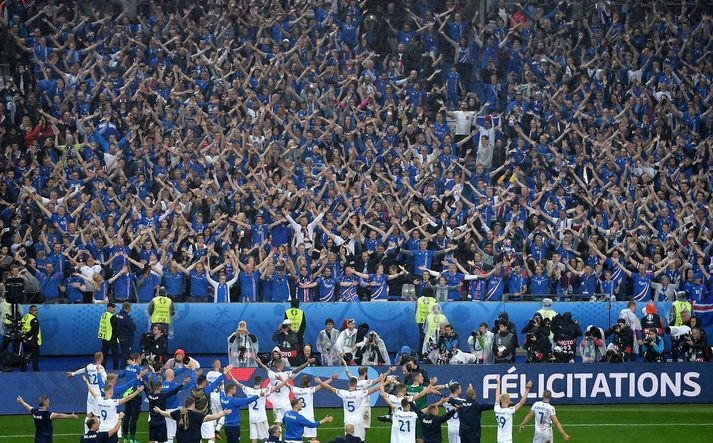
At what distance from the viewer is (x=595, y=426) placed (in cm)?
2814

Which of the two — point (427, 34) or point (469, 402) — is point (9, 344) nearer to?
point (469, 402)

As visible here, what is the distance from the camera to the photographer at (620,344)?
29891 mm

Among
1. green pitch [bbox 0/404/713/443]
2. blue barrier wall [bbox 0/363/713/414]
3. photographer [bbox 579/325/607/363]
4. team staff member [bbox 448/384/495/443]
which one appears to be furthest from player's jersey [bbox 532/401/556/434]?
photographer [bbox 579/325/607/363]

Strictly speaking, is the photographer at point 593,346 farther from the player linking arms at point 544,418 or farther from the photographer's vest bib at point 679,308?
the player linking arms at point 544,418

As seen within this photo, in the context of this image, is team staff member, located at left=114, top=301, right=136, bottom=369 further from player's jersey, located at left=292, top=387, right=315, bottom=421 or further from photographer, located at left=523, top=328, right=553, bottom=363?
photographer, located at left=523, top=328, right=553, bottom=363

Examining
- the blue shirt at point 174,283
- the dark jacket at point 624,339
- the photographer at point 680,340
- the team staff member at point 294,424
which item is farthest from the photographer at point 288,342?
the photographer at point 680,340

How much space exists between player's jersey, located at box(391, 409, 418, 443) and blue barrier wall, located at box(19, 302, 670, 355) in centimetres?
822

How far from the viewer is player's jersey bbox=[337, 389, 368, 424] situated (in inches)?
974

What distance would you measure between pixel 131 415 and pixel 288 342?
4.92m

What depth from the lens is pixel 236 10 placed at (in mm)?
38625

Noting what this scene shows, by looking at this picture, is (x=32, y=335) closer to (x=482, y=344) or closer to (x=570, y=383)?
(x=482, y=344)

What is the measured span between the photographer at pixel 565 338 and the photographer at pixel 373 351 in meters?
3.87

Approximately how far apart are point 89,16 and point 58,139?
16.7 feet

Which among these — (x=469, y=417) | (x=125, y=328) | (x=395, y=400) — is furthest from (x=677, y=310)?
(x=125, y=328)
